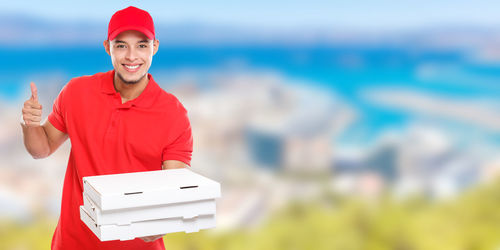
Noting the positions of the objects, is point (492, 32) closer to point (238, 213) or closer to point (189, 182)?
point (238, 213)

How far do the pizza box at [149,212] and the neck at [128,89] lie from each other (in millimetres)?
276

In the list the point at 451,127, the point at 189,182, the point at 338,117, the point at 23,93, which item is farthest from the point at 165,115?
the point at 451,127

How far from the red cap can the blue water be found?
143 centimetres

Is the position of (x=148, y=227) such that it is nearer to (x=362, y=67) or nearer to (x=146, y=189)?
(x=146, y=189)

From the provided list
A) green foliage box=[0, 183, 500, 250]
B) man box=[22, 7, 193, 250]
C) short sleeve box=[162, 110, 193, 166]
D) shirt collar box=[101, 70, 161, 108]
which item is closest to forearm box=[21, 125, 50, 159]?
man box=[22, 7, 193, 250]

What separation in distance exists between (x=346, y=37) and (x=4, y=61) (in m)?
1.54

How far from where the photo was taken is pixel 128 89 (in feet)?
4.44

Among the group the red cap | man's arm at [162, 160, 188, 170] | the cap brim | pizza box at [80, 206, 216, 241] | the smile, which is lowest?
pizza box at [80, 206, 216, 241]

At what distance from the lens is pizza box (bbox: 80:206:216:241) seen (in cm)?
110

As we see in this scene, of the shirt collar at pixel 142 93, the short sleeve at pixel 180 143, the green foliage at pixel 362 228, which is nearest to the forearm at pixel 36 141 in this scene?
the shirt collar at pixel 142 93

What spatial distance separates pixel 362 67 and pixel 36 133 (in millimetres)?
1994

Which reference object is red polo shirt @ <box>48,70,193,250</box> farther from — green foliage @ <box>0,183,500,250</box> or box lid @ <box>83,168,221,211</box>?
green foliage @ <box>0,183,500,250</box>

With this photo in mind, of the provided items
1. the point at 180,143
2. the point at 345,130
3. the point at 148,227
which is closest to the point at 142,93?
the point at 180,143

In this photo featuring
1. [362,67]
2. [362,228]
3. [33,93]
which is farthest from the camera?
[362,67]
